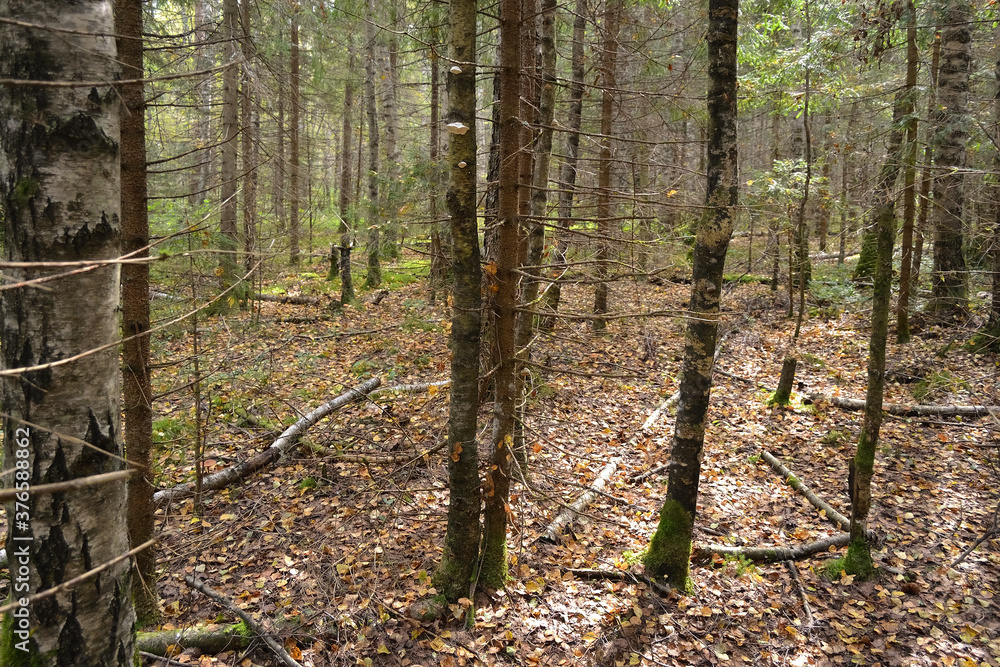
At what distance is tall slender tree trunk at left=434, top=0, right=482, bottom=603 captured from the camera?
3.66 m

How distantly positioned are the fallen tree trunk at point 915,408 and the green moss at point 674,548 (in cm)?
515

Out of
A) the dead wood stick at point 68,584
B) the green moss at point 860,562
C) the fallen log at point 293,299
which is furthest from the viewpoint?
the fallen log at point 293,299

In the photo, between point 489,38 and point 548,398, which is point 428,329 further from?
point 489,38

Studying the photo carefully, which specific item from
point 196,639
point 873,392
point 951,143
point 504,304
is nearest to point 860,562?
point 873,392

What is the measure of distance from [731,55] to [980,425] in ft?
22.2

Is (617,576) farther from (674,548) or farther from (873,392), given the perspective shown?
(873,392)

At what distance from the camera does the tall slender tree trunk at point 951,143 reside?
8.92 m

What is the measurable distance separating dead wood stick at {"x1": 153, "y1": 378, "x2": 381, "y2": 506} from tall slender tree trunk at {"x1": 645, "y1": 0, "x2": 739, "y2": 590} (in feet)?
12.3

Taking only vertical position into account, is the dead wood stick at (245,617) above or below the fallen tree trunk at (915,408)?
below

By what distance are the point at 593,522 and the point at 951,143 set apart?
10017 mm

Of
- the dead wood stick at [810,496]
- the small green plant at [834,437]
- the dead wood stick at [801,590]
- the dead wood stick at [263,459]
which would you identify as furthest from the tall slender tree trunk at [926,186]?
the dead wood stick at [263,459]

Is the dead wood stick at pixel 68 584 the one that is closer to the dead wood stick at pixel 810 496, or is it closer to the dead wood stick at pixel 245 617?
the dead wood stick at pixel 245 617

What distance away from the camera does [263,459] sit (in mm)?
6594

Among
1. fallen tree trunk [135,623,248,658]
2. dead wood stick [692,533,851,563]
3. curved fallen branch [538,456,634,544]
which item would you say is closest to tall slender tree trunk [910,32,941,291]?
dead wood stick [692,533,851,563]
